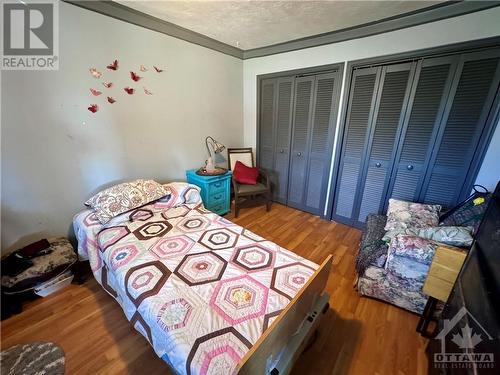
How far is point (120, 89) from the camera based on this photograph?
6.64ft

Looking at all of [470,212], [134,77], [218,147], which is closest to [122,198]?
[134,77]

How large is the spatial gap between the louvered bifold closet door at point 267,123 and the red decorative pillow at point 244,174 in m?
0.36

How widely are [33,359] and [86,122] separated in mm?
1773

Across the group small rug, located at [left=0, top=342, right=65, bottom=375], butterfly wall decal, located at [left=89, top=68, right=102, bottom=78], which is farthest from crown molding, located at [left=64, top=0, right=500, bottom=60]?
small rug, located at [left=0, top=342, right=65, bottom=375]

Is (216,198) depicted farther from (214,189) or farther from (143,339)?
(143,339)

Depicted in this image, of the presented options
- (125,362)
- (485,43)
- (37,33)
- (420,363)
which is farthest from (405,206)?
(37,33)

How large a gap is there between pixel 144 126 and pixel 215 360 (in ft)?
7.38

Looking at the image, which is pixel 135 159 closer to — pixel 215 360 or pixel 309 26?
pixel 215 360

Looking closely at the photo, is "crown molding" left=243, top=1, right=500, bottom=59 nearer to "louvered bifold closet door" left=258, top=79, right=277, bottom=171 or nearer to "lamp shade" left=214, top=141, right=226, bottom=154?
"louvered bifold closet door" left=258, top=79, right=277, bottom=171

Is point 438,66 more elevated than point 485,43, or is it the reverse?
point 485,43

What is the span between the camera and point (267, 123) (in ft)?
10.6

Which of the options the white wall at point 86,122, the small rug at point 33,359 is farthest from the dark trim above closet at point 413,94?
the small rug at point 33,359

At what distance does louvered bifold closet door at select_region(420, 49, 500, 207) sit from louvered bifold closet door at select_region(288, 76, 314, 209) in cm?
139

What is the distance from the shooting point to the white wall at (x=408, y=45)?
5.55 feet
